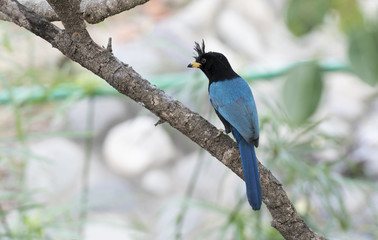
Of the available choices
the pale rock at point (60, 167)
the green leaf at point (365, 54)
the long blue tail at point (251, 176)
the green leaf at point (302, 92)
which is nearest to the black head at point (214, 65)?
the green leaf at point (302, 92)

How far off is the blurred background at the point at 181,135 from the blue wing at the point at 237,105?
5.0 inches

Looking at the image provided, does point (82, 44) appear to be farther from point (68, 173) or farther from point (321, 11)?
point (68, 173)

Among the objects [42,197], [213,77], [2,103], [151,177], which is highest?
[151,177]

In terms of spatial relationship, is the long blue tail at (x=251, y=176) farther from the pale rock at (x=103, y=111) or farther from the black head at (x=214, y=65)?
the pale rock at (x=103, y=111)

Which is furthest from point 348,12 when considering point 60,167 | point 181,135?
point 181,135

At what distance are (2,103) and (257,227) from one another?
1.06 m

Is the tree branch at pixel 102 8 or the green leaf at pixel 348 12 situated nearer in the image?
the tree branch at pixel 102 8

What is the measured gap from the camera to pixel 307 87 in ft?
4.72

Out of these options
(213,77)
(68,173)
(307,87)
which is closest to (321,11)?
(307,87)

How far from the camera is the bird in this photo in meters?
1.02

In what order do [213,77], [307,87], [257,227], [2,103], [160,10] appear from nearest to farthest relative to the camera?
[307,87]
[213,77]
[257,227]
[2,103]
[160,10]

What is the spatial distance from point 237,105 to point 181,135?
244 centimetres

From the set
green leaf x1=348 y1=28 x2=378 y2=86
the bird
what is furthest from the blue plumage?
green leaf x1=348 y1=28 x2=378 y2=86

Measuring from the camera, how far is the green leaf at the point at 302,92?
1.43 meters
